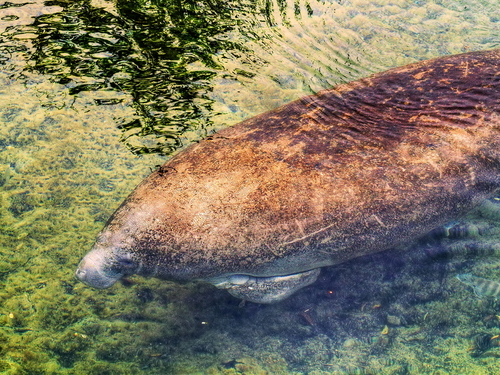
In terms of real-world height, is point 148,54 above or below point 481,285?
above

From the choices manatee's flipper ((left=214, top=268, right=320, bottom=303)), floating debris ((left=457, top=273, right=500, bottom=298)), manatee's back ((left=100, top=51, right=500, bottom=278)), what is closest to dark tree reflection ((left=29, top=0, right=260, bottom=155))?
manatee's back ((left=100, top=51, right=500, bottom=278))

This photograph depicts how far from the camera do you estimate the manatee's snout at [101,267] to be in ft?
12.5

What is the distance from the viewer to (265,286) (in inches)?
161

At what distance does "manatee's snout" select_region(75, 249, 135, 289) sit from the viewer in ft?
12.5

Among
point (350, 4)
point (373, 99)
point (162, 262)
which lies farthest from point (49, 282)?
point (350, 4)

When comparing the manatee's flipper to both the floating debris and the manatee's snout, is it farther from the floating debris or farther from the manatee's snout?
the floating debris

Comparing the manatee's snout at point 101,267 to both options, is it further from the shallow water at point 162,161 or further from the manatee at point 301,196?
the shallow water at point 162,161

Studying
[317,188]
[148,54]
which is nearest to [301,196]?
[317,188]

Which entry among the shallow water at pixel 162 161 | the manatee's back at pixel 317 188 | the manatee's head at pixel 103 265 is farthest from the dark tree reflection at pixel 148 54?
the manatee's head at pixel 103 265

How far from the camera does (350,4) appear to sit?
25.4 feet

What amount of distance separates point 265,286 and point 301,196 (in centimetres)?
94

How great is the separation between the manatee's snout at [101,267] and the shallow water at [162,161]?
53cm

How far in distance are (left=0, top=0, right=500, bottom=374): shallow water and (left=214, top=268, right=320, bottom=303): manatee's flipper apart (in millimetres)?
321

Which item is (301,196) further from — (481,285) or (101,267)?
(481,285)
